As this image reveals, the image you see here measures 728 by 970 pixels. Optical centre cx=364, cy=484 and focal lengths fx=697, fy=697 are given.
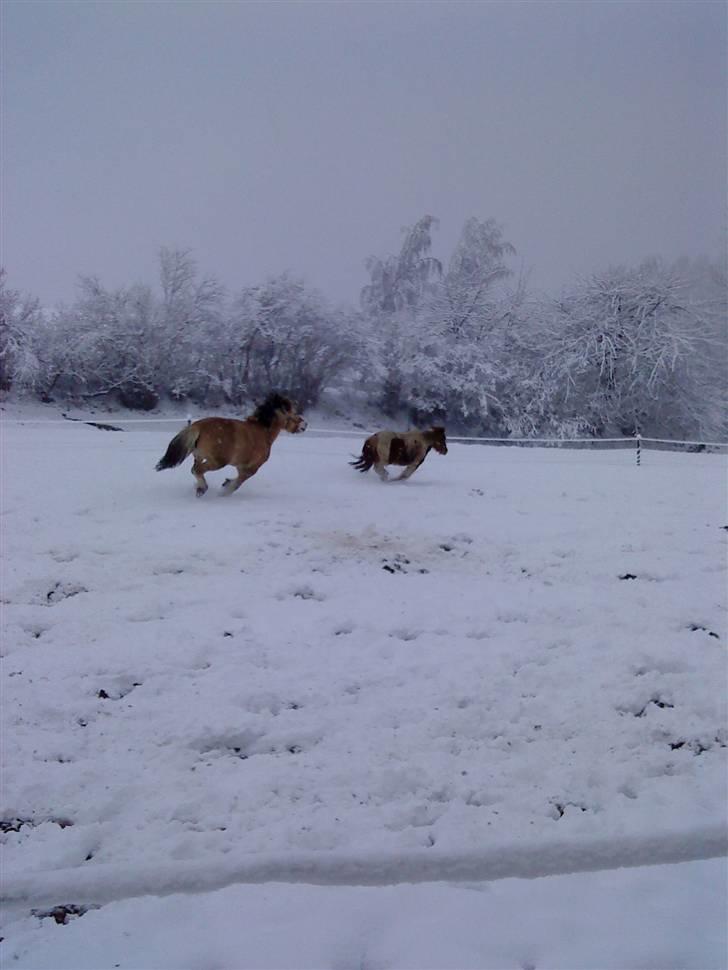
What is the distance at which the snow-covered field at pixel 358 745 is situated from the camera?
2.58 m

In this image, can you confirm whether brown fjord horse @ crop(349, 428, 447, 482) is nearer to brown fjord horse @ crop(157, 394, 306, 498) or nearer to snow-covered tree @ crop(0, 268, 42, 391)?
brown fjord horse @ crop(157, 394, 306, 498)

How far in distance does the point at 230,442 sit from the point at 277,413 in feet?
3.14

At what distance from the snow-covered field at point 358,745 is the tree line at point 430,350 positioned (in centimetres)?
2386

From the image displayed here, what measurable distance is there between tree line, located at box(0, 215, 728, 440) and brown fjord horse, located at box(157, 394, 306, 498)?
866 inches

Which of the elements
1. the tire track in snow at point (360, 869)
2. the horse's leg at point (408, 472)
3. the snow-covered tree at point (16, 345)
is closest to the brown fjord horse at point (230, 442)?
the horse's leg at point (408, 472)

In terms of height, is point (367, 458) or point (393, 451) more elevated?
point (393, 451)

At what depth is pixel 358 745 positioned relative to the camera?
12.3 feet

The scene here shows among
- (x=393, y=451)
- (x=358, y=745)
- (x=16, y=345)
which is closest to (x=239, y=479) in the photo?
(x=393, y=451)

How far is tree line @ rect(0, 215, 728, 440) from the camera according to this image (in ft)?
96.8

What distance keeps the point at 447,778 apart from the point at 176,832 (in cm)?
131

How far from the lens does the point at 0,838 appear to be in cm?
304

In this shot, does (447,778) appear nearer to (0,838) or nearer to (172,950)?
(172,950)

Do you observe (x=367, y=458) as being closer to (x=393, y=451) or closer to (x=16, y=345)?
(x=393, y=451)

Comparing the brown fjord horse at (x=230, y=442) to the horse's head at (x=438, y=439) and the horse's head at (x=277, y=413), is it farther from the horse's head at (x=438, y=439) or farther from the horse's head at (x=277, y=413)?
the horse's head at (x=438, y=439)
